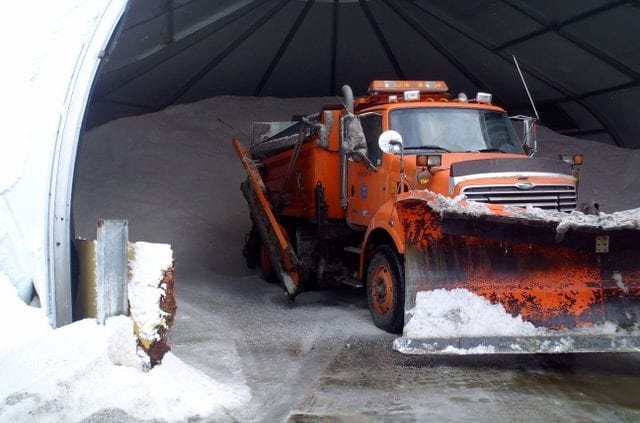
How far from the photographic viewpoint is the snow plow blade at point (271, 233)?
346 inches

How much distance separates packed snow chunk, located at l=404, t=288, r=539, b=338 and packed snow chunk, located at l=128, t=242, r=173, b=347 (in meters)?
1.88

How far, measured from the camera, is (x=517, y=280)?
5680 mm

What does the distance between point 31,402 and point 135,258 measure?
123cm

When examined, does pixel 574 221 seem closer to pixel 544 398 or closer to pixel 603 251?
pixel 603 251

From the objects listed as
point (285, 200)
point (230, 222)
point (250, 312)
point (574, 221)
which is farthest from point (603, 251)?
point (230, 222)

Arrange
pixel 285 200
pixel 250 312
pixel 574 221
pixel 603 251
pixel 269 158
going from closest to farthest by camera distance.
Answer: pixel 574 221 → pixel 603 251 → pixel 250 312 → pixel 285 200 → pixel 269 158

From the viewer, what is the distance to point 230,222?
522 inches

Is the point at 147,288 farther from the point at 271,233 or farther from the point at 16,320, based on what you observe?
the point at 271,233

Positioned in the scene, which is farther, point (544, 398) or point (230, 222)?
point (230, 222)

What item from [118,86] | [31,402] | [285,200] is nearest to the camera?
[31,402]

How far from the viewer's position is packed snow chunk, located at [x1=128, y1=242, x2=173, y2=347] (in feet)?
15.5

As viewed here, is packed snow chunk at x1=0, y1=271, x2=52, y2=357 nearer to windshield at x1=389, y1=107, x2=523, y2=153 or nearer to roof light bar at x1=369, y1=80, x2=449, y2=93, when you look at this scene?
windshield at x1=389, y1=107, x2=523, y2=153

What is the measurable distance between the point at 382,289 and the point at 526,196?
5.42 feet

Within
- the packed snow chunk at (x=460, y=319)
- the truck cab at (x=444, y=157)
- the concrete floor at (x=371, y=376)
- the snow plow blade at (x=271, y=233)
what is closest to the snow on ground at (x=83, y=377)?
the concrete floor at (x=371, y=376)
